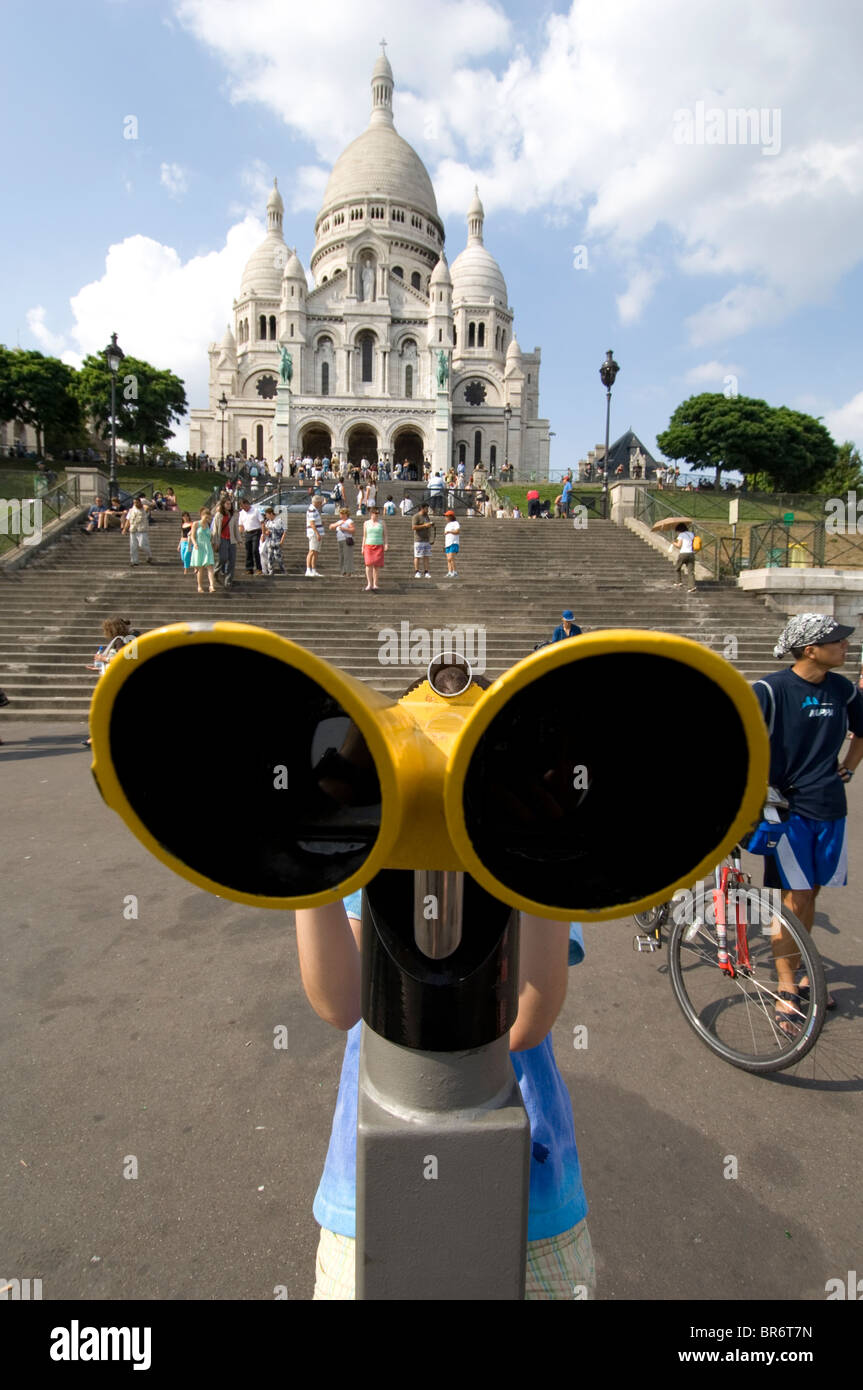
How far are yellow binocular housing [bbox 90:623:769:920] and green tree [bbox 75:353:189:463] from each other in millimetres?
55082

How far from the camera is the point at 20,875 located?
5254mm

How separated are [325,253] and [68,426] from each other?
34.8 m

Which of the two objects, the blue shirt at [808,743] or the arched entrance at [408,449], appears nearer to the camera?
the blue shirt at [808,743]

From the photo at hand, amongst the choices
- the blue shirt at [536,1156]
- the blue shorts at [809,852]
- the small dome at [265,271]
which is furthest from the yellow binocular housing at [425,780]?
the small dome at [265,271]

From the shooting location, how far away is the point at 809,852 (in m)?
3.59

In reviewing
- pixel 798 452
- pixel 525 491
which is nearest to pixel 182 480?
pixel 525 491

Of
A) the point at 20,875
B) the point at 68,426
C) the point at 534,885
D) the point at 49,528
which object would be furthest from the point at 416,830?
the point at 68,426

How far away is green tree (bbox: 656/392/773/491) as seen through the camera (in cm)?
5391

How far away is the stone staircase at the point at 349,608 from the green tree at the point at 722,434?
140ft

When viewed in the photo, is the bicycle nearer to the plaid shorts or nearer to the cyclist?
the cyclist

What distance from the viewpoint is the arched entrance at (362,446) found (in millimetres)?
61188

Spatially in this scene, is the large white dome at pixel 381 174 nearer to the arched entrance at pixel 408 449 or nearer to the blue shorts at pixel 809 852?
the arched entrance at pixel 408 449

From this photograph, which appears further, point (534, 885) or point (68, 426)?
point (68, 426)
